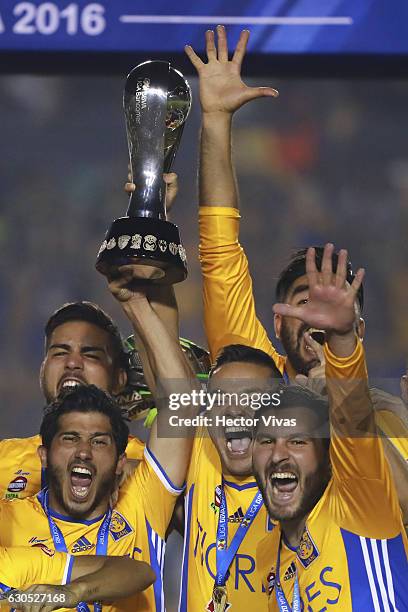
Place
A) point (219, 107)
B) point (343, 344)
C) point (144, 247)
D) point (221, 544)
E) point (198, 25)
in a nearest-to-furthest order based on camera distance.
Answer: point (343, 344)
point (144, 247)
point (221, 544)
point (219, 107)
point (198, 25)

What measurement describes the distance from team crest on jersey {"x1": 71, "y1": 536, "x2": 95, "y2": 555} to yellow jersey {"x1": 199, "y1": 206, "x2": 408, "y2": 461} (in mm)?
599

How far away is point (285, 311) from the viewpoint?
8.11ft

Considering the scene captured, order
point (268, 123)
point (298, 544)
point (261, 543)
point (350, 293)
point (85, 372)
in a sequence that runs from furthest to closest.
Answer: point (268, 123) < point (85, 372) < point (261, 543) < point (298, 544) < point (350, 293)

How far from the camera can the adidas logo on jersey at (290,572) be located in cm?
Result: 272

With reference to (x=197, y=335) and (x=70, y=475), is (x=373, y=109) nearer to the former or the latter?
(x=197, y=335)

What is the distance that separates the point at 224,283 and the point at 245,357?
304mm

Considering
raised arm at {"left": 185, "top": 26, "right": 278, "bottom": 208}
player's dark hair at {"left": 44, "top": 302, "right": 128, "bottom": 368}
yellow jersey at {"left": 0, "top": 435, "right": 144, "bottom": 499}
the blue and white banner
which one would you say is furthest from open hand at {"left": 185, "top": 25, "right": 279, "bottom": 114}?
the blue and white banner

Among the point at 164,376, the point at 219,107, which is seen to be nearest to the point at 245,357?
the point at 164,376

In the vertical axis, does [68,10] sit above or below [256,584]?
above

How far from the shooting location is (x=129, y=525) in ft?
10.1

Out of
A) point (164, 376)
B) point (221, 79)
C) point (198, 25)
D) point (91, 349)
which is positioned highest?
point (198, 25)

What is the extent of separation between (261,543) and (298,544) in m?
0.20

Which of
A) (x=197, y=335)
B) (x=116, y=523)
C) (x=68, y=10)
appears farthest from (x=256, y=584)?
(x=68, y=10)

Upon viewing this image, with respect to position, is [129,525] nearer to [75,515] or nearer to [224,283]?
[75,515]
